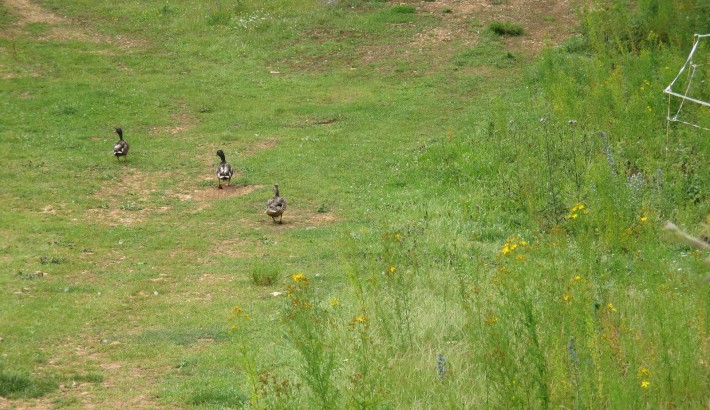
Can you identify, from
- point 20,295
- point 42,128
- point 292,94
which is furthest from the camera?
point 292,94

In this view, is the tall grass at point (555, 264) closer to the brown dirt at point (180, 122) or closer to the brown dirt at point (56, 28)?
the brown dirt at point (180, 122)

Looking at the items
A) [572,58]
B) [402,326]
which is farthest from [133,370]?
[572,58]

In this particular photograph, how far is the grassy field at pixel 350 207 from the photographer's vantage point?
611 cm

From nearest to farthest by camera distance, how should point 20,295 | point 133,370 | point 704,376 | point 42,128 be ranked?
point 704,376, point 133,370, point 20,295, point 42,128

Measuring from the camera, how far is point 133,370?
341 inches

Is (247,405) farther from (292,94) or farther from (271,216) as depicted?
(292,94)

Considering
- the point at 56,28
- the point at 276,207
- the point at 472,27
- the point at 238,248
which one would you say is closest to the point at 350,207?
the point at 276,207

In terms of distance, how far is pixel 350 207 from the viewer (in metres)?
13.9

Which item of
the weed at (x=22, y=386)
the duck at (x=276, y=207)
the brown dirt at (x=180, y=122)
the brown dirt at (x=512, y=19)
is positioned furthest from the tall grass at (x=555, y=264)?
the brown dirt at (x=180, y=122)

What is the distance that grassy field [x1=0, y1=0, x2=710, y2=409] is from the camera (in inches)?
240

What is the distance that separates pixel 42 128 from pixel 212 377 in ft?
38.5

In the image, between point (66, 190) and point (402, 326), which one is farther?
point (66, 190)

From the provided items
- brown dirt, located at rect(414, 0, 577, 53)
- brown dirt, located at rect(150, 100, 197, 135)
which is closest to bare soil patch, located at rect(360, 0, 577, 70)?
brown dirt, located at rect(414, 0, 577, 53)

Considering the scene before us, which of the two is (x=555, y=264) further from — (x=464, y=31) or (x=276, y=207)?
(x=464, y=31)
